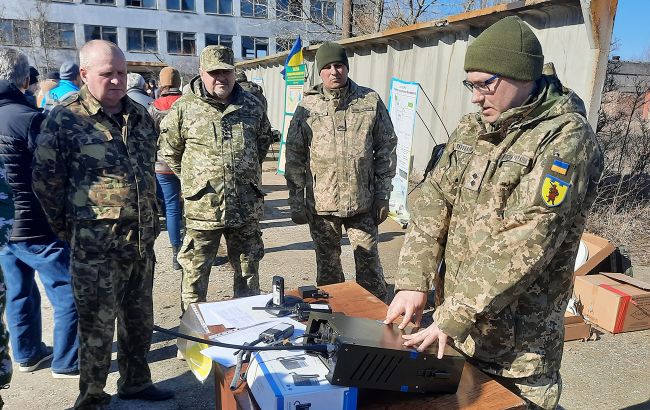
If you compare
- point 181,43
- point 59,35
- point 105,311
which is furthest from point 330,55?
point 181,43

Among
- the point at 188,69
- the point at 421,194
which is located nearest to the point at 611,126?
the point at 421,194

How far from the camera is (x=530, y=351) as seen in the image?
171cm

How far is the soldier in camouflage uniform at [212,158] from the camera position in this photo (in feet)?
11.1

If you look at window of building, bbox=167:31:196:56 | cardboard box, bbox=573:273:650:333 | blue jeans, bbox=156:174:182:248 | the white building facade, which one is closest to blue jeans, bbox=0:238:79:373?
blue jeans, bbox=156:174:182:248

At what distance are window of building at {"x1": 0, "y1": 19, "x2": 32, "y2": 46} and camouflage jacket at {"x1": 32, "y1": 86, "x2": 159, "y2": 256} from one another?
3495cm

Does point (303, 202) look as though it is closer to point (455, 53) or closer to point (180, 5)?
point (455, 53)

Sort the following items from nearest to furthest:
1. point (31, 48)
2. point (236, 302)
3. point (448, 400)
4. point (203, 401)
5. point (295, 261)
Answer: point (448, 400), point (236, 302), point (203, 401), point (295, 261), point (31, 48)

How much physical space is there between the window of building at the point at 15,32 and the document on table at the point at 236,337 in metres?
36.2

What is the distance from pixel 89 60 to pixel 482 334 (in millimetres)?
2265

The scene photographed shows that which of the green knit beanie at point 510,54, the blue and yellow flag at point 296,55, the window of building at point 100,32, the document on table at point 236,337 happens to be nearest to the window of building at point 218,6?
the window of building at point 100,32

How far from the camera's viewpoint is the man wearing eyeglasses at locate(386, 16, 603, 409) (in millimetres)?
1493

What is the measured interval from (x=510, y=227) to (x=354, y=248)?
2258 mm

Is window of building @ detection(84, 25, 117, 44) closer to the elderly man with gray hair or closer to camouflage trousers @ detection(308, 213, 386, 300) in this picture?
the elderly man with gray hair

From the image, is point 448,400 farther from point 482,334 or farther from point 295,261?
point 295,261
